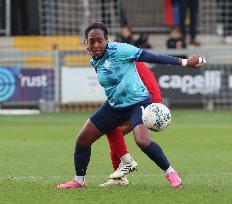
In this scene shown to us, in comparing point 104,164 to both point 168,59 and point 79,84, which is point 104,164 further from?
point 79,84

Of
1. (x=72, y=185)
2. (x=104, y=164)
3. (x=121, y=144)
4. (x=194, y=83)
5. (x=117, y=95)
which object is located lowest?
(x=194, y=83)

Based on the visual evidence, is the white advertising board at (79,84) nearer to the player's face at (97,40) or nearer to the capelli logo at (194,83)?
the capelli logo at (194,83)

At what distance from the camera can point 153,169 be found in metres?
12.6

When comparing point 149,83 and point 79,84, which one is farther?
point 79,84

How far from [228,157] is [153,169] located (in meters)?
1.86

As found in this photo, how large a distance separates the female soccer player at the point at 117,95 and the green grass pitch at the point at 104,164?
0.34 meters

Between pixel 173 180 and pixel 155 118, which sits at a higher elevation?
pixel 155 118

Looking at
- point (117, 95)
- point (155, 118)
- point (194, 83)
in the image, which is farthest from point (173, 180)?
point (194, 83)

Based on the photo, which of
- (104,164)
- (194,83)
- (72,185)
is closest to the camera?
(72,185)

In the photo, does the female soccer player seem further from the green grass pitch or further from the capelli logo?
the capelli logo

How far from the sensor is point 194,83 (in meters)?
24.7

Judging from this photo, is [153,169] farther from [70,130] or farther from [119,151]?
[70,130]

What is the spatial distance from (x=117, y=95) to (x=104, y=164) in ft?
10.1

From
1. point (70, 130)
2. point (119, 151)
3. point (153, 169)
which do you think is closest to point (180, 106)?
point (70, 130)
